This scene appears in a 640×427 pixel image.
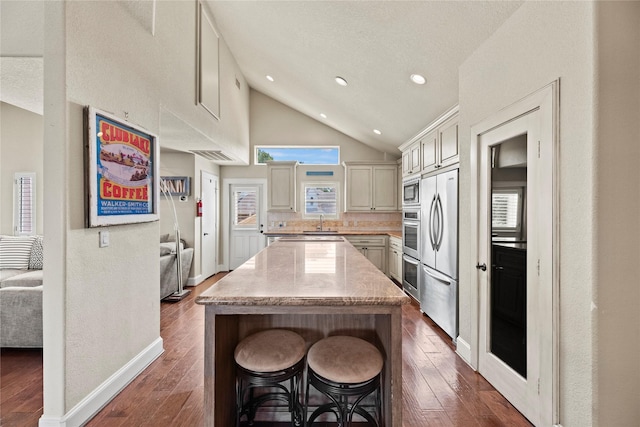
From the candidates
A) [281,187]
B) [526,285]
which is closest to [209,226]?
[281,187]

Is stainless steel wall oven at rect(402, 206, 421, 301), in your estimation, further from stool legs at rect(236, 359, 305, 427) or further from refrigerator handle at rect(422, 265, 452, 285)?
stool legs at rect(236, 359, 305, 427)

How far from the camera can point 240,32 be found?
12.9ft

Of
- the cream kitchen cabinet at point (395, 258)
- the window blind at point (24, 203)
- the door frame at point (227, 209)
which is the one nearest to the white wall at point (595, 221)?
the cream kitchen cabinet at point (395, 258)

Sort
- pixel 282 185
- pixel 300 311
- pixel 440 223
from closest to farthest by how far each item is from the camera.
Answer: pixel 300 311
pixel 440 223
pixel 282 185

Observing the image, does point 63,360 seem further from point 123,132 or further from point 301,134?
point 301,134

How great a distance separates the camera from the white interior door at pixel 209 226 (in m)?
5.43

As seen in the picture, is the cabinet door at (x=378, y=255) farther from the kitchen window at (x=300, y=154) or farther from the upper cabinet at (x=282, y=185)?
the kitchen window at (x=300, y=154)

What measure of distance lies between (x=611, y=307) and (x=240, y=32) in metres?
4.59

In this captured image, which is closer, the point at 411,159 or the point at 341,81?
the point at 341,81

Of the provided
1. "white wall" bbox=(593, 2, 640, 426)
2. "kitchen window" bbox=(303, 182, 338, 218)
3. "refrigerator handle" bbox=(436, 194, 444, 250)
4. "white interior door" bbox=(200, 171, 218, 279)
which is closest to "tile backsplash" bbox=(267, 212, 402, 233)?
"kitchen window" bbox=(303, 182, 338, 218)

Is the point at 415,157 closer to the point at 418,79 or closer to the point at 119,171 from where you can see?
the point at 418,79

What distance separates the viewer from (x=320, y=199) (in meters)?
6.24

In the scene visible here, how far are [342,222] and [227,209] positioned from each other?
250cm

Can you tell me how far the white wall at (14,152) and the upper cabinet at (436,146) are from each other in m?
5.86
